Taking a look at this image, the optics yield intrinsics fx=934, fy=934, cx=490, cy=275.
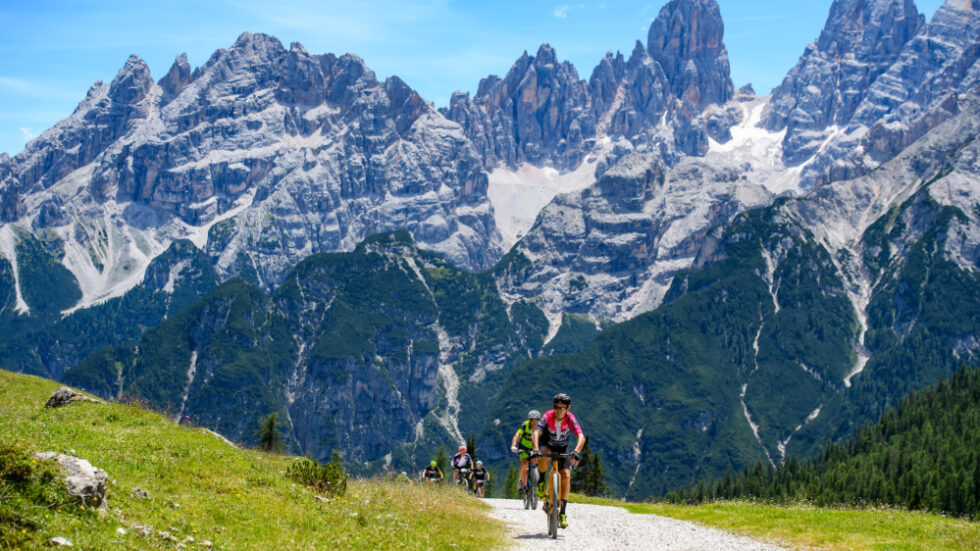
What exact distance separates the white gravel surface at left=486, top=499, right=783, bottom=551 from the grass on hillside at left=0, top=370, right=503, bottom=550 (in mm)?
1402

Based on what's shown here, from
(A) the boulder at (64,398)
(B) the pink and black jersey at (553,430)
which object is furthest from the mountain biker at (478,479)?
(B) the pink and black jersey at (553,430)

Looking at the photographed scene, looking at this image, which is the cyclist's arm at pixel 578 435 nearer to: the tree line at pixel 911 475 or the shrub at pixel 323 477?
the shrub at pixel 323 477

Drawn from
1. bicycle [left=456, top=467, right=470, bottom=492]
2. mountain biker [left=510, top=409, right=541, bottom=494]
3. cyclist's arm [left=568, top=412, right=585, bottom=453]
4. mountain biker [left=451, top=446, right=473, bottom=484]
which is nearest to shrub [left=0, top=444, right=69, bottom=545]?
cyclist's arm [left=568, top=412, right=585, bottom=453]

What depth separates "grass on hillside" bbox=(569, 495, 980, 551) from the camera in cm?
2725

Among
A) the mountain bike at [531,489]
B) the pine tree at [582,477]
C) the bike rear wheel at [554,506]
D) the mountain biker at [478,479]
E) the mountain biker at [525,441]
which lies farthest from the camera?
the pine tree at [582,477]

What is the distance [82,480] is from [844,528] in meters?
23.3

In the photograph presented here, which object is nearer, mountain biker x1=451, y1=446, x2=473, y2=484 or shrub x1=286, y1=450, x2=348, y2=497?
shrub x1=286, y1=450, x2=348, y2=497

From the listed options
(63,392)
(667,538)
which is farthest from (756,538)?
(63,392)

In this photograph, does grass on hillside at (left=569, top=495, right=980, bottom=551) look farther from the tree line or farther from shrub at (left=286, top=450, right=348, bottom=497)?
the tree line

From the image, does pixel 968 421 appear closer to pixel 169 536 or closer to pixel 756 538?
pixel 756 538

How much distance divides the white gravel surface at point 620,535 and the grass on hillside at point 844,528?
109cm

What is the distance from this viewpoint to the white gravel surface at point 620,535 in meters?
28.0

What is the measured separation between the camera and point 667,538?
3023 cm

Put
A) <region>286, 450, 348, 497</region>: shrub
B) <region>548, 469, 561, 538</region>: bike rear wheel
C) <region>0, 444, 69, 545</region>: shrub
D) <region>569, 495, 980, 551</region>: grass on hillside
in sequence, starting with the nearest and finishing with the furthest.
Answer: <region>0, 444, 69, 545</region>: shrub < <region>569, 495, 980, 551</region>: grass on hillside < <region>548, 469, 561, 538</region>: bike rear wheel < <region>286, 450, 348, 497</region>: shrub
